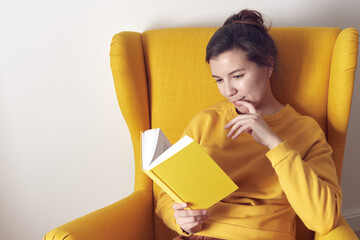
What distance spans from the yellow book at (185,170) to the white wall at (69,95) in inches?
24.7

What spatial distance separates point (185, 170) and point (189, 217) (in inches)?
7.6

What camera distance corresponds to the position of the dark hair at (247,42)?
4.17 ft

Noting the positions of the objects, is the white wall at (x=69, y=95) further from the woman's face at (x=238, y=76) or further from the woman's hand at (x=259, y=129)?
the woman's hand at (x=259, y=129)

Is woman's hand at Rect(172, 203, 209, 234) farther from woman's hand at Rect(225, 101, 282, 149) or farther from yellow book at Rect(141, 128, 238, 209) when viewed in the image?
woman's hand at Rect(225, 101, 282, 149)

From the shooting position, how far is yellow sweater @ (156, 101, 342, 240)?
1135 mm

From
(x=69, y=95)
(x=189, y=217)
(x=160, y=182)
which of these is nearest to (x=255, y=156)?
(x=189, y=217)

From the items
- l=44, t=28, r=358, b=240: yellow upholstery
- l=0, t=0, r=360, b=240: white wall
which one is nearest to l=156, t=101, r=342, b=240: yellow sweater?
l=44, t=28, r=358, b=240: yellow upholstery

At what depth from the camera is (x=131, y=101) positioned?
1.46 meters

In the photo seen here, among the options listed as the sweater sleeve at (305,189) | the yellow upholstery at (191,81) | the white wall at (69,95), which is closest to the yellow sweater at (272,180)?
the sweater sleeve at (305,189)

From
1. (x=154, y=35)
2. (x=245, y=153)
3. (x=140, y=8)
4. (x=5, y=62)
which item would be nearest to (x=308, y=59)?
(x=245, y=153)

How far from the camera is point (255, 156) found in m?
1.32

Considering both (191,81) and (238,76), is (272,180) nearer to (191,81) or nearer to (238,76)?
(238,76)

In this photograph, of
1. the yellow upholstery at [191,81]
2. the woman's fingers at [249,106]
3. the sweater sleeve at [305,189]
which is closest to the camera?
the sweater sleeve at [305,189]

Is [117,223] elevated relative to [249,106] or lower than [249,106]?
lower
